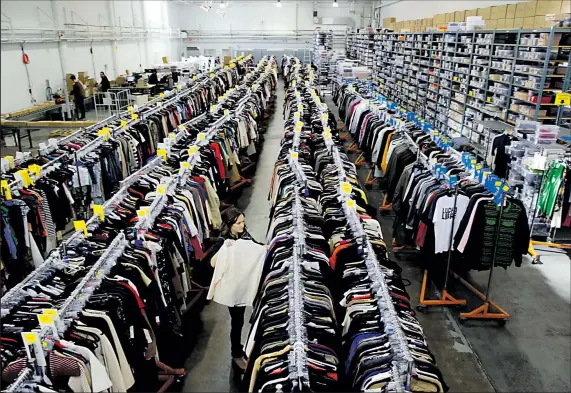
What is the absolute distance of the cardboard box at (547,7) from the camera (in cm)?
819

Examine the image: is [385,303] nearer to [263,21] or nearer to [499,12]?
[499,12]

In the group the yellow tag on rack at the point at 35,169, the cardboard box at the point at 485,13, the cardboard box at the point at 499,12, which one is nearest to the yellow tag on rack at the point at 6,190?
the yellow tag on rack at the point at 35,169

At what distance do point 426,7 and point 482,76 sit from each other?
8.77m

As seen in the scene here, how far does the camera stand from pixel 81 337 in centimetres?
280

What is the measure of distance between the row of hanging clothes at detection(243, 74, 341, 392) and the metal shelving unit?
22.1 ft

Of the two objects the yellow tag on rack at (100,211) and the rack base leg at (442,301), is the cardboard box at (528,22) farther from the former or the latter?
the yellow tag on rack at (100,211)

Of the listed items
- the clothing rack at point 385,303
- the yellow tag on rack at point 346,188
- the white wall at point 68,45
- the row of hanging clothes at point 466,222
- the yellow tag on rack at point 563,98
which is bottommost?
the row of hanging clothes at point 466,222

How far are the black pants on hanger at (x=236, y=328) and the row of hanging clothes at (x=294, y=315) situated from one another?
0.59 metres

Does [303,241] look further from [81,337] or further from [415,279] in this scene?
[415,279]

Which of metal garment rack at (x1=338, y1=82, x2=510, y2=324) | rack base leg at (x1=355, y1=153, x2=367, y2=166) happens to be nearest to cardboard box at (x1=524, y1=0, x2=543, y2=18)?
rack base leg at (x1=355, y1=153, x2=367, y2=166)

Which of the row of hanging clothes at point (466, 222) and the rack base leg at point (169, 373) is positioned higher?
the row of hanging clothes at point (466, 222)

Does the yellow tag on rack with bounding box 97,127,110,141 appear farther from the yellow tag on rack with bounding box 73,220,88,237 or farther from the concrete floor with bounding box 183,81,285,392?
the yellow tag on rack with bounding box 73,220,88,237

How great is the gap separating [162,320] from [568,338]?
167 inches

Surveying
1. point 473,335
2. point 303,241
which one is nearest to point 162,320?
point 303,241
